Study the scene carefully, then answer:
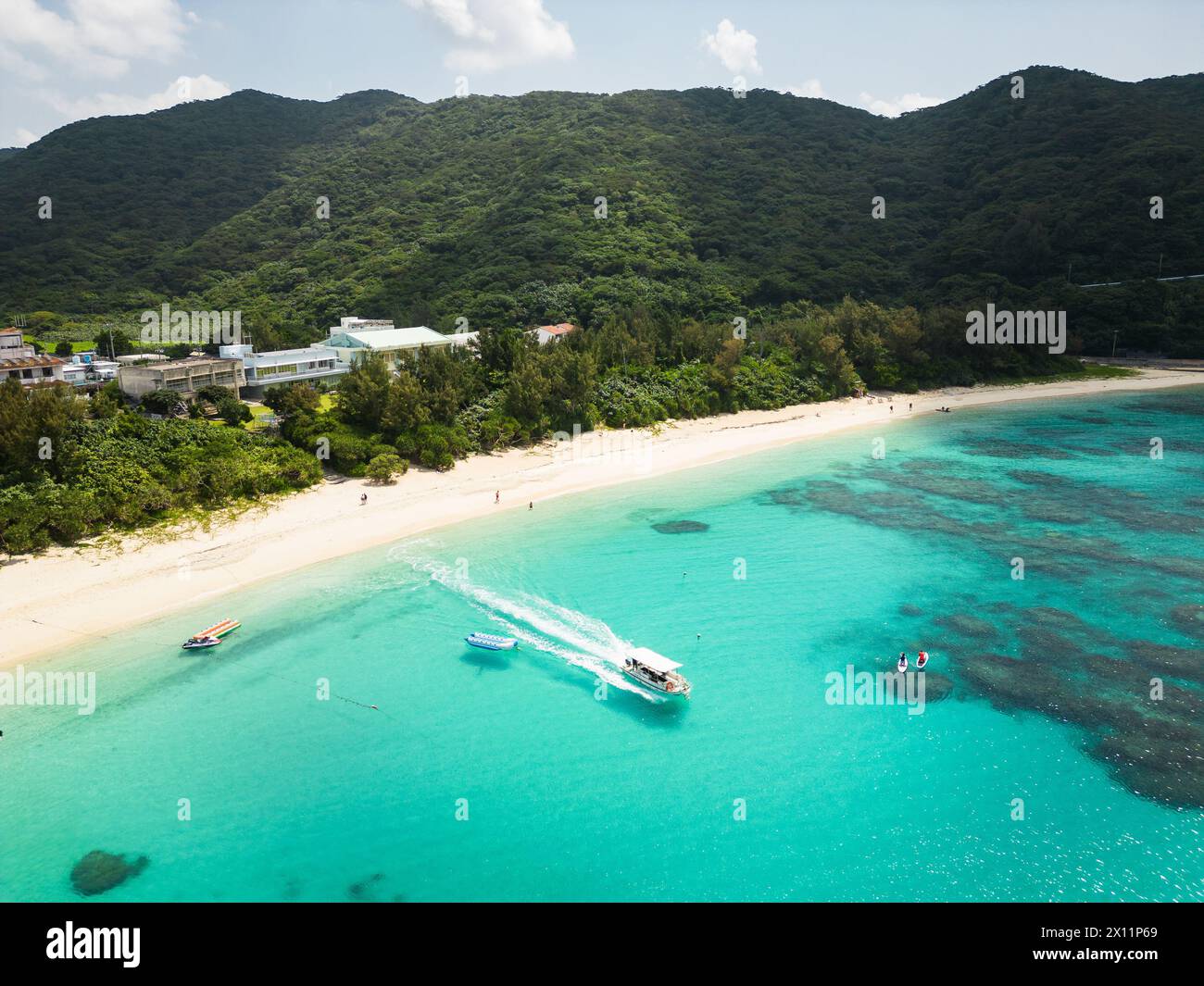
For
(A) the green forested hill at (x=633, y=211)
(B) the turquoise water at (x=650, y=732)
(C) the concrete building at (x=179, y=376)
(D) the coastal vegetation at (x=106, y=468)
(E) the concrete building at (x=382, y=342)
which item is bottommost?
(B) the turquoise water at (x=650, y=732)

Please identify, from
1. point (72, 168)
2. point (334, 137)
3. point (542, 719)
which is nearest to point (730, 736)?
point (542, 719)

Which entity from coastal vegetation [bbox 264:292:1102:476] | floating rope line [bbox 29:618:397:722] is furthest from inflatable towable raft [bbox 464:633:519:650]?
coastal vegetation [bbox 264:292:1102:476]

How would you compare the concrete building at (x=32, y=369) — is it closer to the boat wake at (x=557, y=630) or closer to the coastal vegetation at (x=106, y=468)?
the coastal vegetation at (x=106, y=468)
